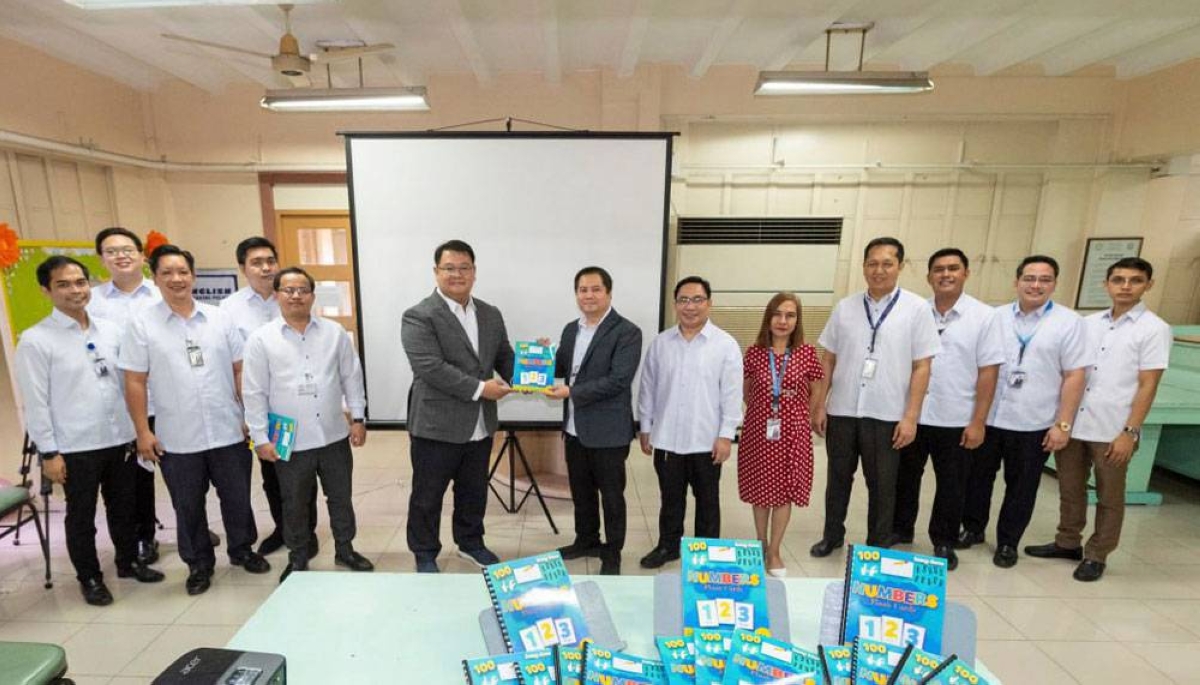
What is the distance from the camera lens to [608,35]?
3.98 m

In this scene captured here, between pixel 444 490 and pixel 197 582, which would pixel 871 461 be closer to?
pixel 444 490

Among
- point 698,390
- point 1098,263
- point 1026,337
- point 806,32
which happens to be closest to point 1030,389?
point 1026,337

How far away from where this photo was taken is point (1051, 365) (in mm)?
2680

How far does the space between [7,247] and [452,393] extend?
3.19 meters

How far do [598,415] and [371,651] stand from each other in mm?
1456

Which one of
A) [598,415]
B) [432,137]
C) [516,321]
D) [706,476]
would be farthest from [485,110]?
[706,476]

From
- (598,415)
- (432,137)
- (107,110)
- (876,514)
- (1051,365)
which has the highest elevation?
(107,110)

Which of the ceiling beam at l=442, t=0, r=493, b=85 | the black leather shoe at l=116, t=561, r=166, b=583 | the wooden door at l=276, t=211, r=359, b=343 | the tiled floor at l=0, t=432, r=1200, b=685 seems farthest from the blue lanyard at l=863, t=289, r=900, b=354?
the wooden door at l=276, t=211, r=359, b=343

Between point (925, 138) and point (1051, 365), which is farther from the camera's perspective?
point (925, 138)

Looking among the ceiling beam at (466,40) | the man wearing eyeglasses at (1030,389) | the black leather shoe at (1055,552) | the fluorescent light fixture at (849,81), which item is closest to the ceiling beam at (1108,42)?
the fluorescent light fixture at (849,81)

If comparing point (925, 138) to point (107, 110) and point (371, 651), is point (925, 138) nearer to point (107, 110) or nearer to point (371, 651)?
point (371, 651)

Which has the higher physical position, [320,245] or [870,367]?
[320,245]

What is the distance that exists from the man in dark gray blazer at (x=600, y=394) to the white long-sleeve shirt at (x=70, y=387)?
6.81 feet

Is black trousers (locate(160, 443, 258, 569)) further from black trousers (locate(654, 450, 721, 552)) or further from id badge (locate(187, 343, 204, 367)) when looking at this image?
black trousers (locate(654, 450, 721, 552))
